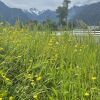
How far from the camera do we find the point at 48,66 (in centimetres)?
478

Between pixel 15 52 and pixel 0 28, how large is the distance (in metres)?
1.07

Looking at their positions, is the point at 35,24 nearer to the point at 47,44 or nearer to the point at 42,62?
the point at 47,44

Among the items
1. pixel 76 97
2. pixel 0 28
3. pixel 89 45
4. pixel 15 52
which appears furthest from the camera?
pixel 0 28

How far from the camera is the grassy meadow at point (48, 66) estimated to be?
13.6ft

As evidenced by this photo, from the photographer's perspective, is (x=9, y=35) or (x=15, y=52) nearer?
(x=15, y=52)

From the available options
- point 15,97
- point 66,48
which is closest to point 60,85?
point 15,97

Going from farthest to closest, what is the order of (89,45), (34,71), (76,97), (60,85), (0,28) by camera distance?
(0,28) < (89,45) < (34,71) < (60,85) < (76,97)

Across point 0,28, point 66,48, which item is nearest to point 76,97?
point 66,48

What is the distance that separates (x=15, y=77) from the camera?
14.8 ft

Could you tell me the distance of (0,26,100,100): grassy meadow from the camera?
4156 millimetres

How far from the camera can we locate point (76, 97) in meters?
4.02

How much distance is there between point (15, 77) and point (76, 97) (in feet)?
2.74

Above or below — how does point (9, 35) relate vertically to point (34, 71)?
above

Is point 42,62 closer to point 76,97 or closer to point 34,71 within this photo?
point 34,71
